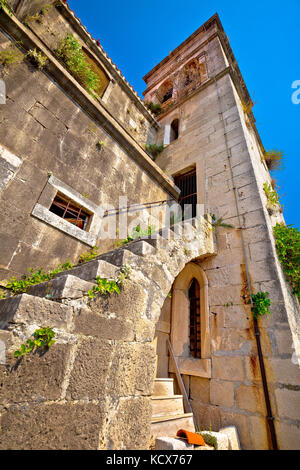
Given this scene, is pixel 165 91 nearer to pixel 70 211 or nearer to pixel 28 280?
pixel 70 211

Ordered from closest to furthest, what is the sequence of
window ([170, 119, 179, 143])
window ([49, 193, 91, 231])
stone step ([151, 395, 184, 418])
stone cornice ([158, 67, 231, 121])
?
stone step ([151, 395, 184, 418]) < window ([49, 193, 91, 231]) < stone cornice ([158, 67, 231, 121]) < window ([170, 119, 179, 143])

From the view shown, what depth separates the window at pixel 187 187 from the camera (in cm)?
709

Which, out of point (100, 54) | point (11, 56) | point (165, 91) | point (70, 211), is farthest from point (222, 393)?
point (165, 91)

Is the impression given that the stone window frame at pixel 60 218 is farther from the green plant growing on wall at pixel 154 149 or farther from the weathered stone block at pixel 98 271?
the green plant growing on wall at pixel 154 149

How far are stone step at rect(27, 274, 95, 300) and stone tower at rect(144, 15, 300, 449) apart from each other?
3.23 meters

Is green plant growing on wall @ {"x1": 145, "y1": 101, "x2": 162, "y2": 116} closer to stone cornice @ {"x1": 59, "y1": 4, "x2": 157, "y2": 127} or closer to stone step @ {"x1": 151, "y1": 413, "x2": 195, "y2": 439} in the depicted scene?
stone cornice @ {"x1": 59, "y1": 4, "x2": 157, "y2": 127}

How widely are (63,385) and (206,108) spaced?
8951mm

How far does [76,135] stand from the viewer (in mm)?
4738

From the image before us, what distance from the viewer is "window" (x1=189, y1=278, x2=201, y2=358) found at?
4.51 meters

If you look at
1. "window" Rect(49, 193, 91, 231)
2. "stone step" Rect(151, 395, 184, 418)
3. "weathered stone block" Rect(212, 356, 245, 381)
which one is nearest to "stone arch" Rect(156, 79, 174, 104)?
"window" Rect(49, 193, 91, 231)

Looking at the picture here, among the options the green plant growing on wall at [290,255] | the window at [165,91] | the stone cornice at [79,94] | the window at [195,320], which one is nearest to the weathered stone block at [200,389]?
the window at [195,320]

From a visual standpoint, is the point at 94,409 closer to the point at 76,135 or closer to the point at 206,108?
the point at 76,135

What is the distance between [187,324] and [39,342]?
3901 millimetres

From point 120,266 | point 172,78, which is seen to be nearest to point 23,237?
point 120,266
